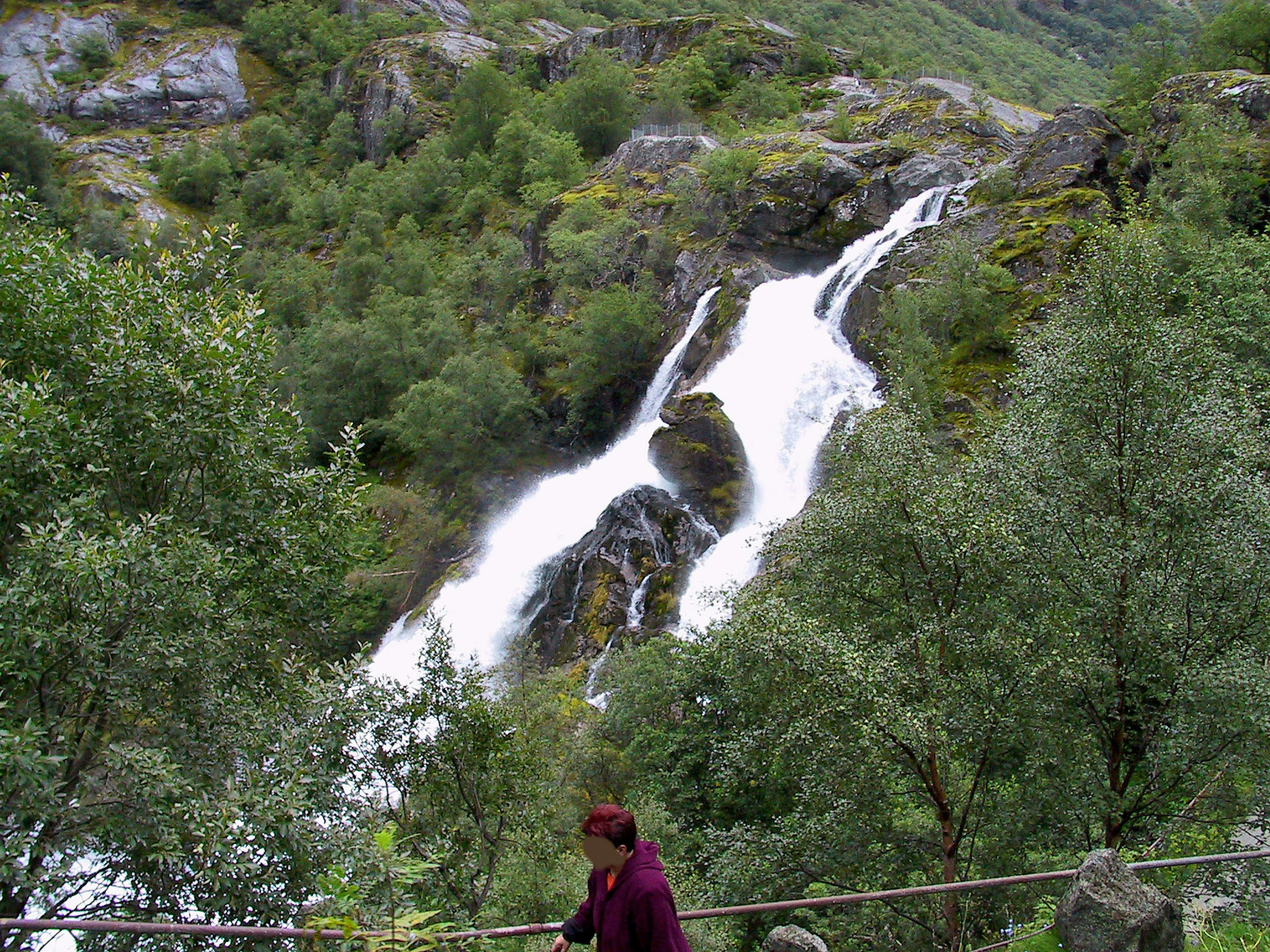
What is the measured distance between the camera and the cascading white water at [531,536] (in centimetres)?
2952

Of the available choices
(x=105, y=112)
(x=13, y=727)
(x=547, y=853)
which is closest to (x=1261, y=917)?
(x=547, y=853)

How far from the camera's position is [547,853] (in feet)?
41.0

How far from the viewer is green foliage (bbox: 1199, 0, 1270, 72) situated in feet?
114

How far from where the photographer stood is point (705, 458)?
28562 millimetres

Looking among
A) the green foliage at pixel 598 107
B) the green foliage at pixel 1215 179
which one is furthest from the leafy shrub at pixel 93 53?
the green foliage at pixel 1215 179

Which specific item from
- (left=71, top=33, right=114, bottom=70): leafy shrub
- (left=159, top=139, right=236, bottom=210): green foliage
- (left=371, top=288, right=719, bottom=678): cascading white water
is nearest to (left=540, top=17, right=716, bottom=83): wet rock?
(left=159, top=139, right=236, bottom=210): green foliage

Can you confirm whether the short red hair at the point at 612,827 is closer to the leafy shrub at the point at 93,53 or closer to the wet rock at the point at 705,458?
the wet rock at the point at 705,458

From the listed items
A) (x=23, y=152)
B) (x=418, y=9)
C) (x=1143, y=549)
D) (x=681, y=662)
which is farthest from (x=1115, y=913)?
(x=418, y=9)

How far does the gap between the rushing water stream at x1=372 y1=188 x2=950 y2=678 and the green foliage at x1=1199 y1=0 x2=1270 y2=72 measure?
43.8 feet

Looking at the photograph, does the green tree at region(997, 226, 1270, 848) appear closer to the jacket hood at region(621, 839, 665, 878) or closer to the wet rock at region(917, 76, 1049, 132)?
the jacket hood at region(621, 839, 665, 878)

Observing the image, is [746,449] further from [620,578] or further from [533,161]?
[533,161]

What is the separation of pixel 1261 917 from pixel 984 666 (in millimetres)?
3588

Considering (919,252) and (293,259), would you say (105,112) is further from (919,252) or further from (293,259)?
(919,252)

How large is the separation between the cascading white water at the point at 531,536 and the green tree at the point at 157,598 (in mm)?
17796
